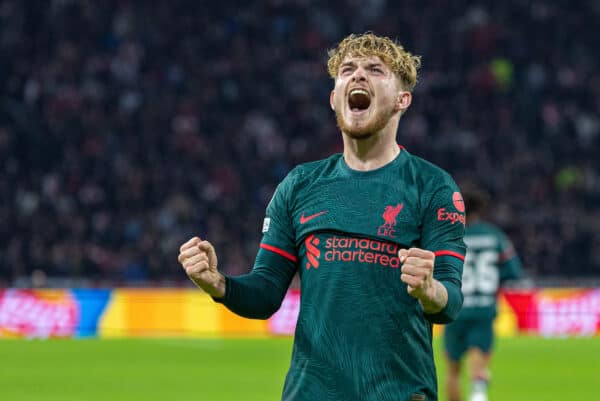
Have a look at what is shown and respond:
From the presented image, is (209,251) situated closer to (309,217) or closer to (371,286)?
(309,217)

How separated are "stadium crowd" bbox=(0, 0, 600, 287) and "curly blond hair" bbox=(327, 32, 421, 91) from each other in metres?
18.4

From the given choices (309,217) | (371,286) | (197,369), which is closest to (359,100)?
(309,217)

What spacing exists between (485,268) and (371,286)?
7210 mm

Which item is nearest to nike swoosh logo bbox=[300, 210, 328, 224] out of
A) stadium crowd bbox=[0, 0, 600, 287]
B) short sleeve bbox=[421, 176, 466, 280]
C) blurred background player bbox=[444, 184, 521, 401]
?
short sleeve bbox=[421, 176, 466, 280]

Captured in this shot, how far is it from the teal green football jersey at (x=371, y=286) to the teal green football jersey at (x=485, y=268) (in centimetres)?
693

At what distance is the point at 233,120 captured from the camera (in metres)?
27.9

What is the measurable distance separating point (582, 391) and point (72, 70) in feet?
57.8

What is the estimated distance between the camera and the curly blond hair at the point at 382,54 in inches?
170

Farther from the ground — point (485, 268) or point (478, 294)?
point (485, 268)

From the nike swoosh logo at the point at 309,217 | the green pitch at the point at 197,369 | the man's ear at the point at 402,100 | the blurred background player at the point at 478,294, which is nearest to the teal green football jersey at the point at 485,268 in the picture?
the blurred background player at the point at 478,294

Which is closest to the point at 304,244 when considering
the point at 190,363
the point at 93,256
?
the point at 190,363

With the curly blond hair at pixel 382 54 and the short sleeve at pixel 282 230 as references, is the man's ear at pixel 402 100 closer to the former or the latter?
the curly blond hair at pixel 382 54

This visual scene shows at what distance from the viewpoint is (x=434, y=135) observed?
28125 millimetres

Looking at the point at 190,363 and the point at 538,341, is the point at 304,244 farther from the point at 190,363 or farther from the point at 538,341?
the point at 538,341
